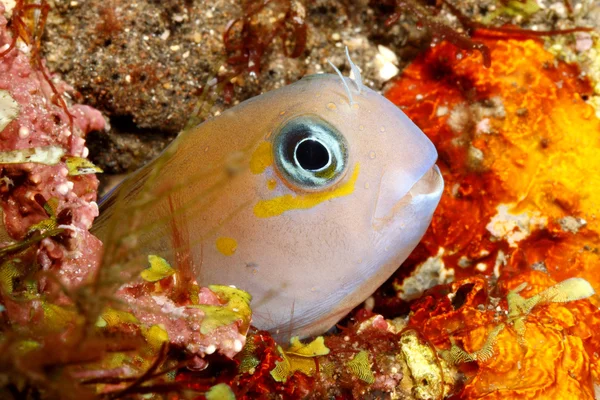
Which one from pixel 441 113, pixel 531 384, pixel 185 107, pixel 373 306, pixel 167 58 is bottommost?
pixel 373 306

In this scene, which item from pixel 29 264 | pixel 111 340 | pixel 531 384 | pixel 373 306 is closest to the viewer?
pixel 111 340

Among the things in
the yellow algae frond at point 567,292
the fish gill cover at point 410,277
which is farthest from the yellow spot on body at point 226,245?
the yellow algae frond at point 567,292

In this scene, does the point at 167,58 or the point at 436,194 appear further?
the point at 167,58

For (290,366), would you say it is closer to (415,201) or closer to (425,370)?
(425,370)

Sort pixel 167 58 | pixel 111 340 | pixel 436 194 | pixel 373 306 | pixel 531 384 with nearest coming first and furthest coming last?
1. pixel 111 340
2. pixel 531 384
3. pixel 436 194
4. pixel 373 306
5. pixel 167 58

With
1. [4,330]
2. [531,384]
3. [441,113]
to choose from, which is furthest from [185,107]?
[531,384]

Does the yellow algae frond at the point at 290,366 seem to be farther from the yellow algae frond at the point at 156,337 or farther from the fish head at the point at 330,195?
the yellow algae frond at the point at 156,337

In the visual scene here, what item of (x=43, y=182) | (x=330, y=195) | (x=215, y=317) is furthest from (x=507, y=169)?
(x=43, y=182)

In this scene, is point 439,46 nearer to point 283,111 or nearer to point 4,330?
point 283,111
